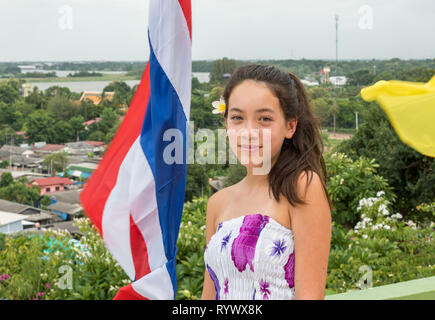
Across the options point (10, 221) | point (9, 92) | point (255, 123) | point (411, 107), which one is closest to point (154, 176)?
point (255, 123)

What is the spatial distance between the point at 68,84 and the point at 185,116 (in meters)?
38.7

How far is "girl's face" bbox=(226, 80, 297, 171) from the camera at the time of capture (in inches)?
42.6

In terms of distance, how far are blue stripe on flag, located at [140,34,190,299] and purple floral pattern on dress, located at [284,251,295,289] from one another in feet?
2.06

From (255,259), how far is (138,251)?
754mm

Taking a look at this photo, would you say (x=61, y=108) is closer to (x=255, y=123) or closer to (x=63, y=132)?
(x=63, y=132)

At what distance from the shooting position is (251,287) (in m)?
1.06

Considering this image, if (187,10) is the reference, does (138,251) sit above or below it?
below

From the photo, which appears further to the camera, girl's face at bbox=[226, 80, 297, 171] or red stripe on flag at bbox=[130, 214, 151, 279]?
red stripe on flag at bbox=[130, 214, 151, 279]

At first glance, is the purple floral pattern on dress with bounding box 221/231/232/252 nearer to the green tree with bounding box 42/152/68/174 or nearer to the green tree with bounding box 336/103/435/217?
the green tree with bounding box 336/103/435/217

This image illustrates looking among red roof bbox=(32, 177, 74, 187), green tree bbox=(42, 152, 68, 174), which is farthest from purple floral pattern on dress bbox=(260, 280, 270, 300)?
green tree bbox=(42, 152, 68, 174)

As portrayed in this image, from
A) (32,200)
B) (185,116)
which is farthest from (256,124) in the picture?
(32,200)

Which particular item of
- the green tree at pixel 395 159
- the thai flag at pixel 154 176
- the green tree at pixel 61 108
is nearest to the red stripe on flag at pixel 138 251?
the thai flag at pixel 154 176

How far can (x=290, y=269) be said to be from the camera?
1.04m

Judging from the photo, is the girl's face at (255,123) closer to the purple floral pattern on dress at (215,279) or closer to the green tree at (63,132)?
the purple floral pattern on dress at (215,279)
